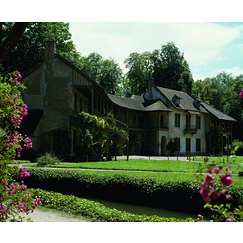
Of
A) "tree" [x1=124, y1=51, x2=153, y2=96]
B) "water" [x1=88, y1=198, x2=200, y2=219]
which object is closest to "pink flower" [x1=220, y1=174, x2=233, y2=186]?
"water" [x1=88, y1=198, x2=200, y2=219]

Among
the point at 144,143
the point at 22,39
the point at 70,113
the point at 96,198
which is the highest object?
the point at 22,39

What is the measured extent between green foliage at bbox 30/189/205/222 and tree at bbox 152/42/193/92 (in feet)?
137

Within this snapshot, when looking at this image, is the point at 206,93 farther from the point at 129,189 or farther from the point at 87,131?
the point at 129,189

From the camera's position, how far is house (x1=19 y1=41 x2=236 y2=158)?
24.5m

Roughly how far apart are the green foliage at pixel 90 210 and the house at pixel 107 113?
46.3ft

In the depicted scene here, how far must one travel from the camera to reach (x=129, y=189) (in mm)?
11203

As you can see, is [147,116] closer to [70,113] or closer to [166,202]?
[70,113]

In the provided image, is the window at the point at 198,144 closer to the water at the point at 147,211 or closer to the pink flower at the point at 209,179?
the water at the point at 147,211

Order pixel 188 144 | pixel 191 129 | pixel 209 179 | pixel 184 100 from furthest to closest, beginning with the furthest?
pixel 184 100, pixel 188 144, pixel 191 129, pixel 209 179

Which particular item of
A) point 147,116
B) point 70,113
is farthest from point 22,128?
point 147,116

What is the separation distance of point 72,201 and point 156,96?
33.3 metres

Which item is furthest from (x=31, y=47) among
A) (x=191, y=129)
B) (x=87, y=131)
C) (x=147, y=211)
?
(x=147, y=211)

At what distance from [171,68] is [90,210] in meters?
43.0

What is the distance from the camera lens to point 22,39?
3116cm
